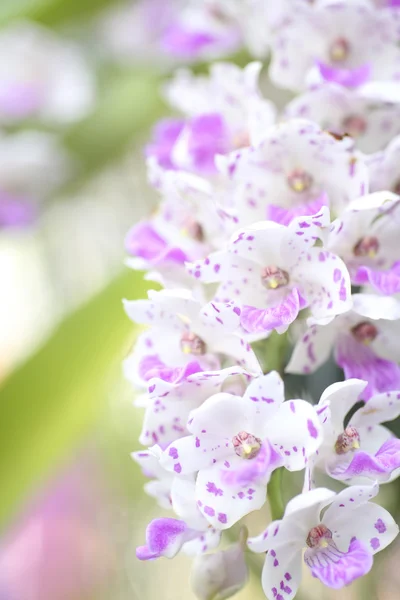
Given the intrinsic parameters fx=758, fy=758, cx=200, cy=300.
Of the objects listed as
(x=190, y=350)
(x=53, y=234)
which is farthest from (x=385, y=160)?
(x=53, y=234)

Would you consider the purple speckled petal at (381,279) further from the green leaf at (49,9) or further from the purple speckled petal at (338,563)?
the green leaf at (49,9)

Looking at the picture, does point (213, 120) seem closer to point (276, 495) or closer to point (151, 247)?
point (151, 247)

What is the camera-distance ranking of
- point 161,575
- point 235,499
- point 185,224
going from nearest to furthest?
1. point 235,499
2. point 185,224
3. point 161,575

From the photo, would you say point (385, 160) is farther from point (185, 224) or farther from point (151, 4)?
point (151, 4)

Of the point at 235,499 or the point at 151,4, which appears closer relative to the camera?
the point at 235,499

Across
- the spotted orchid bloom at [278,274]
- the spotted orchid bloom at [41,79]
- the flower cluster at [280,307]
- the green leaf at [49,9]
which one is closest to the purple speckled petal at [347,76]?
the flower cluster at [280,307]

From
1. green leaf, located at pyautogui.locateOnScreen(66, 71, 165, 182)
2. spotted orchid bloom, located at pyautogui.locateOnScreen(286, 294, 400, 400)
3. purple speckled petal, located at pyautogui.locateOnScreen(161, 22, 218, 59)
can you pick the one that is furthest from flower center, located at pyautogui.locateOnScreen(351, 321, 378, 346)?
green leaf, located at pyautogui.locateOnScreen(66, 71, 165, 182)

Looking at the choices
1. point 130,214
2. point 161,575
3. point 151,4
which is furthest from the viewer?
point 130,214
